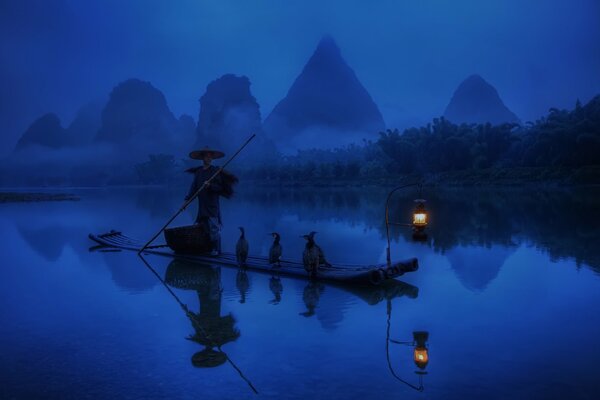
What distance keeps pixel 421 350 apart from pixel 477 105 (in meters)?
145

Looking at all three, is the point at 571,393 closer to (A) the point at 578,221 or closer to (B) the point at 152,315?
(B) the point at 152,315

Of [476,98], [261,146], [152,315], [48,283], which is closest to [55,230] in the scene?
[48,283]

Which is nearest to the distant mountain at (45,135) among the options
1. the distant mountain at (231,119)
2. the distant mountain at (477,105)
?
the distant mountain at (231,119)

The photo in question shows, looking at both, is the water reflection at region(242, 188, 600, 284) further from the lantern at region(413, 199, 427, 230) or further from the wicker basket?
the wicker basket

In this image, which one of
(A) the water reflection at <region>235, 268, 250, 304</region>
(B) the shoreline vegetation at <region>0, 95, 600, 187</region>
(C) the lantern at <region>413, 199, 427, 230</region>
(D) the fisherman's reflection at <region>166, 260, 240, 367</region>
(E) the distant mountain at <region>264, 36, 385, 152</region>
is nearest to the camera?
(D) the fisherman's reflection at <region>166, 260, 240, 367</region>

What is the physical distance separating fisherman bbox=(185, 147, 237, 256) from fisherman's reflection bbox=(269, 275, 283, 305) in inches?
86.4

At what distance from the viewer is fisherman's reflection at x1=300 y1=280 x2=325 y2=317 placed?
6.48 metres

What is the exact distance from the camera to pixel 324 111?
4931 inches

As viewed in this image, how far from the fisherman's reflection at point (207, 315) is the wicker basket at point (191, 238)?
1.47ft

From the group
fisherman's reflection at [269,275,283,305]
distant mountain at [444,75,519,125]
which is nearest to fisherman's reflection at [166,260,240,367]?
fisherman's reflection at [269,275,283,305]

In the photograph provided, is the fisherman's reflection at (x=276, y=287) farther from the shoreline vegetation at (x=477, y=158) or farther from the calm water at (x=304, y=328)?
the shoreline vegetation at (x=477, y=158)

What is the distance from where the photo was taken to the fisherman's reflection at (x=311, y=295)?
6.48 metres

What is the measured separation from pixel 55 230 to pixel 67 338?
521 inches

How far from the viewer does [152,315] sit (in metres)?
6.49
